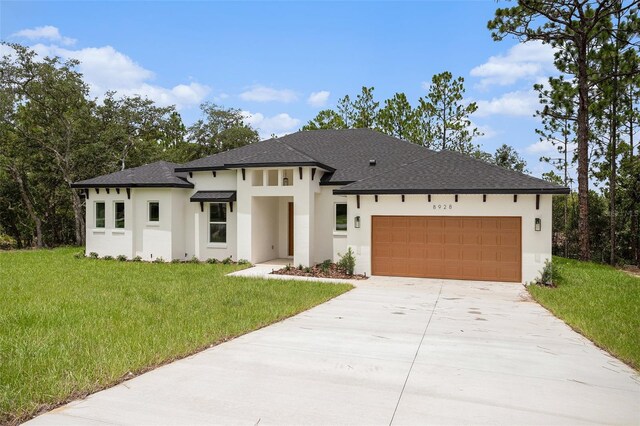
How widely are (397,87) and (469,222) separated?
23.0 metres

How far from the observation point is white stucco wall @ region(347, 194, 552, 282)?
40.4 feet

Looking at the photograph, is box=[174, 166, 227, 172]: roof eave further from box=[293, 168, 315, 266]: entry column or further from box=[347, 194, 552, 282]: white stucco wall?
box=[347, 194, 552, 282]: white stucco wall

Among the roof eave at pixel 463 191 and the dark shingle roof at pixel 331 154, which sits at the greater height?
the dark shingle roof at pixel 331 154

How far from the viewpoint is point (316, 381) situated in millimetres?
4770

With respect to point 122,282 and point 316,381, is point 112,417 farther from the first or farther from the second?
point 122,282

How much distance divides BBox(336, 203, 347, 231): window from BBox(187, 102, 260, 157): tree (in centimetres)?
2250

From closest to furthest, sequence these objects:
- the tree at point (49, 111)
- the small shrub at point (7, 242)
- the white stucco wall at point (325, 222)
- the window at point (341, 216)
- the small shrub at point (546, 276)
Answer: the small shrub at point (546, 276), the window at point (341, 216), the white stucco wall at point (325, 222), the tree at point (49, 111), the small shrub at point (7, 242)

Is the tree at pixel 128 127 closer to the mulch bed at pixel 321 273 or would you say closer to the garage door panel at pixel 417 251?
the mulch bed at pixel 321 273

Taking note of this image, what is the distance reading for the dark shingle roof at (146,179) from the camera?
16.9 metres

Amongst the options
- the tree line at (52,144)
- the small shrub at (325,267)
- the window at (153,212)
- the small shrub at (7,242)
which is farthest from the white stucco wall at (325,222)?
the small shrub at (7,242)

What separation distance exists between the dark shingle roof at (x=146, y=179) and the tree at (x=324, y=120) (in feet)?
Answer: 65.9

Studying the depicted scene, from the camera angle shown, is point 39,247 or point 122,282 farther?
point 39,247

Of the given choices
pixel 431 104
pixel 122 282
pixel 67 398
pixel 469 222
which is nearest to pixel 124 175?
pixel 122 282

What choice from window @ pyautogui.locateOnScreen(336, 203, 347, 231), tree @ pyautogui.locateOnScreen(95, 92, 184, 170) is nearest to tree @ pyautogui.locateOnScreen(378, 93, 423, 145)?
tree @ pyautogui.locateOnScreen(95, 92, 184, 170)
